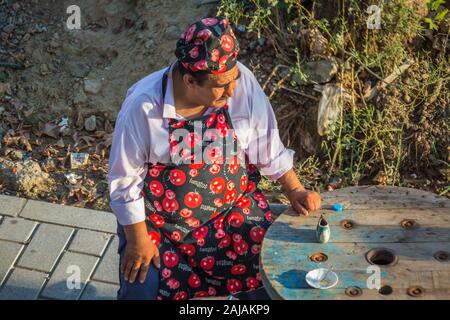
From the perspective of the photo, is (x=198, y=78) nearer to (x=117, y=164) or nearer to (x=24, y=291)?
(x=117, y=164)

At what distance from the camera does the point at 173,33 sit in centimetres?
548

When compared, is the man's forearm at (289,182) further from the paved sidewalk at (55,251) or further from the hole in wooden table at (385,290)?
the hole in wooden table at (385,290)

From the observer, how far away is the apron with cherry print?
10.9ft

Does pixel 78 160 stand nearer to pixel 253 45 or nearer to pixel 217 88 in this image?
pixel 253 45

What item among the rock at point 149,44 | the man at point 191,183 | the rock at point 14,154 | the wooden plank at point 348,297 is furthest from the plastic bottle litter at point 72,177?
the wooden plank at point 348,297

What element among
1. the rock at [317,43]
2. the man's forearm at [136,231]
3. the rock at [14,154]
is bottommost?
the rock at [14,154]

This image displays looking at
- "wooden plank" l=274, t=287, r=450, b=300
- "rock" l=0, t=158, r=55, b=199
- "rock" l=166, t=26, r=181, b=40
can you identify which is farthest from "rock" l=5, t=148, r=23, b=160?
"wooden plank" l=274, t=287, r=450, b=300

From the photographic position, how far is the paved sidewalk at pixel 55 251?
4082 mm

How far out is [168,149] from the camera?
3285 millimetres

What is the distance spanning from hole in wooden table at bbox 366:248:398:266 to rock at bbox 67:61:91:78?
3.26 meters

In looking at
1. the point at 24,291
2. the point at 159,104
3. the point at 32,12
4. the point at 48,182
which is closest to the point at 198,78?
the point at 159,104

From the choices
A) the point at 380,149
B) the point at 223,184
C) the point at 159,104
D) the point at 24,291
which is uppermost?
the point at 159,104

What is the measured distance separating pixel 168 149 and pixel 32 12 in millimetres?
3286

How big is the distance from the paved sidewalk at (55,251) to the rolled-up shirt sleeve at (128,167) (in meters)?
0.80
